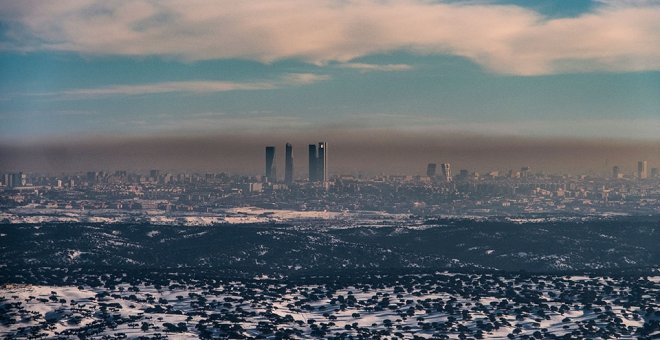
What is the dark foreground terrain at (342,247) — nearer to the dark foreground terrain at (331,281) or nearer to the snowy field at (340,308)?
the dark foreground terrain at (331,281)

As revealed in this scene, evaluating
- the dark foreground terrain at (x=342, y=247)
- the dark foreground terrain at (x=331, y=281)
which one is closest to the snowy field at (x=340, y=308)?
the dark foreground terrain at (x=331, y=281)

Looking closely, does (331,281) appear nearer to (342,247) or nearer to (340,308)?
(340,308)

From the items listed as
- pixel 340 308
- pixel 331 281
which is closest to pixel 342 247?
pixel 331 281

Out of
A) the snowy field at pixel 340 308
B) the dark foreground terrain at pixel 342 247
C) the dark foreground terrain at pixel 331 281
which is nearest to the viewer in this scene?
the snowy field at pixel 340 308

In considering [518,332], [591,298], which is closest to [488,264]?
[591,298]

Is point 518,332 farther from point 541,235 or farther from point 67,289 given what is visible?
point 541,235

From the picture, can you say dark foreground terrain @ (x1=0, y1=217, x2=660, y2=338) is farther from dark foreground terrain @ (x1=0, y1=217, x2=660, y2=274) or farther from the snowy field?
dark foreground terrain @ (x1=0, y1=217, x2=660, y2=274)
